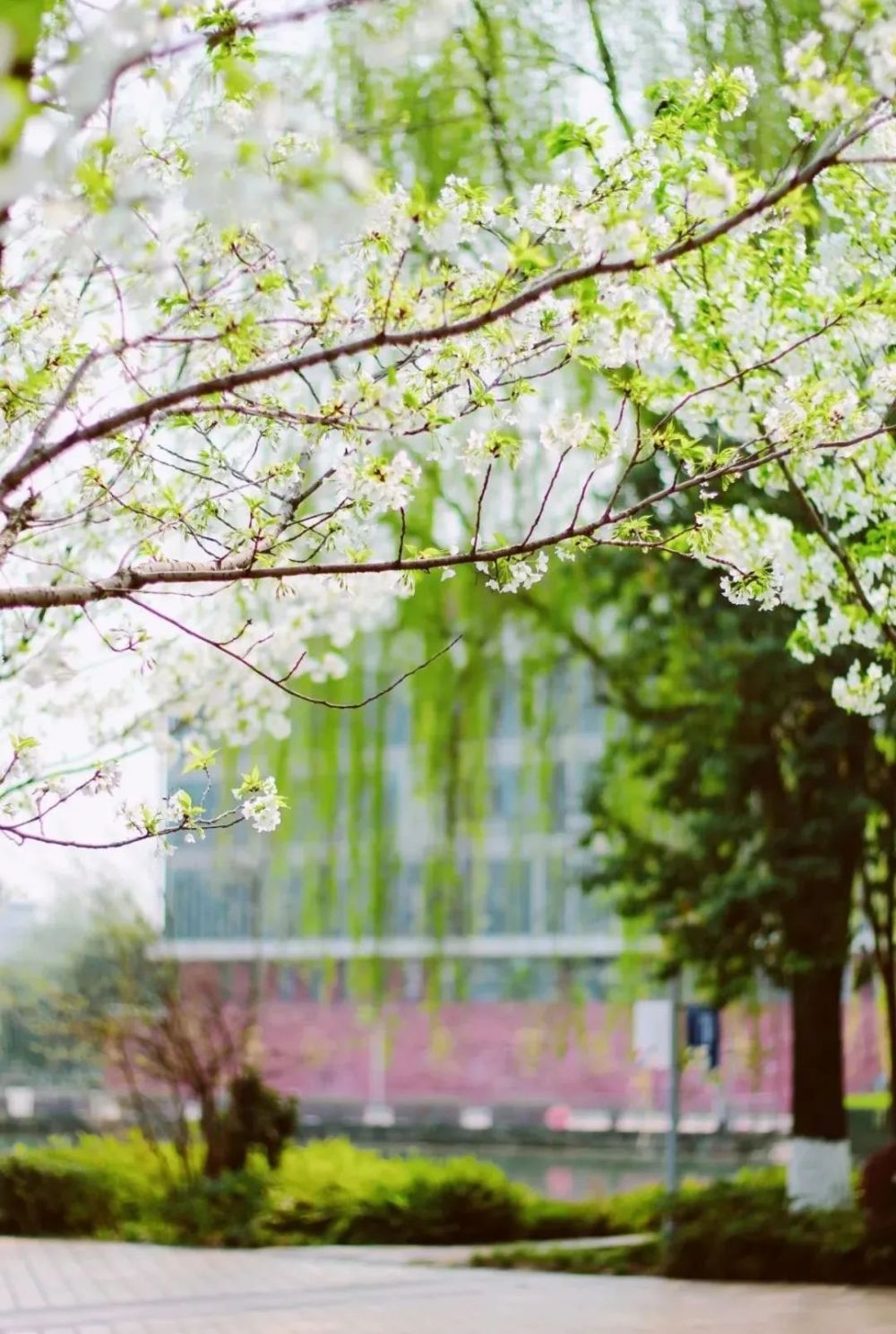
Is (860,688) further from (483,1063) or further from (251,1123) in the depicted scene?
(483,1063)

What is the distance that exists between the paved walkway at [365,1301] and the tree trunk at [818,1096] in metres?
2.22

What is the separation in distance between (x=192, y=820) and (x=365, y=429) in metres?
1.32

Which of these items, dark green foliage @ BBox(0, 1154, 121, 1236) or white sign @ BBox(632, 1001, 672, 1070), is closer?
white sign @ BBox(632, 1001, 672, 1070)

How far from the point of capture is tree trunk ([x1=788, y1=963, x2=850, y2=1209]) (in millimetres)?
13141

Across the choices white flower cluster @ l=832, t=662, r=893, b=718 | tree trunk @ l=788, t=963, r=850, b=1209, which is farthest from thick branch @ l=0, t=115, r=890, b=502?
tree trunk @ l=788, t=963, r=850, b=1209

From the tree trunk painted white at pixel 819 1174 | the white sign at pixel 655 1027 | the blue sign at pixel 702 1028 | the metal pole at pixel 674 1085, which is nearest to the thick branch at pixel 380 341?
the metal pole at pixel 674 1085

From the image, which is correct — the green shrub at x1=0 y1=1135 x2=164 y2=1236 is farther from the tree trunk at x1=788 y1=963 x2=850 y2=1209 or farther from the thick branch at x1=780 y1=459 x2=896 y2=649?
the thick branch at x1=780 y1=459 x2=896 y2=649

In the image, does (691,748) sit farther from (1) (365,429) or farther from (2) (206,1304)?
(1) (365,429)

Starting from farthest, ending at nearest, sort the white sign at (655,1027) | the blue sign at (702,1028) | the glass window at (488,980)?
the glass window at (488,980)
the blue sign at (702,1028)
the white sign at (655,1027)

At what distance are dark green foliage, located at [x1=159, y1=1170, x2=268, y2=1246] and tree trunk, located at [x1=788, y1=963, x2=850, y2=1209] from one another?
14.5 feet

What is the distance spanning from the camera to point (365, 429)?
4.62m

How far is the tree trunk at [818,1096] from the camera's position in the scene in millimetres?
13141

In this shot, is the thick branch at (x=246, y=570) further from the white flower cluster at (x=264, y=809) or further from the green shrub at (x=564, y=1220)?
the green shrub at (x=564, y=1220)

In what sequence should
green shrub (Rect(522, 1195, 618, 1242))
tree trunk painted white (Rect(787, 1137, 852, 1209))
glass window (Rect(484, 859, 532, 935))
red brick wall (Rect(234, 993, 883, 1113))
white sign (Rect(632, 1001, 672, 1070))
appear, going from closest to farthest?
white sign (Rect(632, 1001, 672, 1070)), tree trunk painted white (Rect(787, 1137, 852, 1209)), green shrub (Rect(522, 1195, 618, 1242)), red brick wall (Rect(234, 993, 883, 1113)), glass window (Rect(484, 859, 532, 935))
